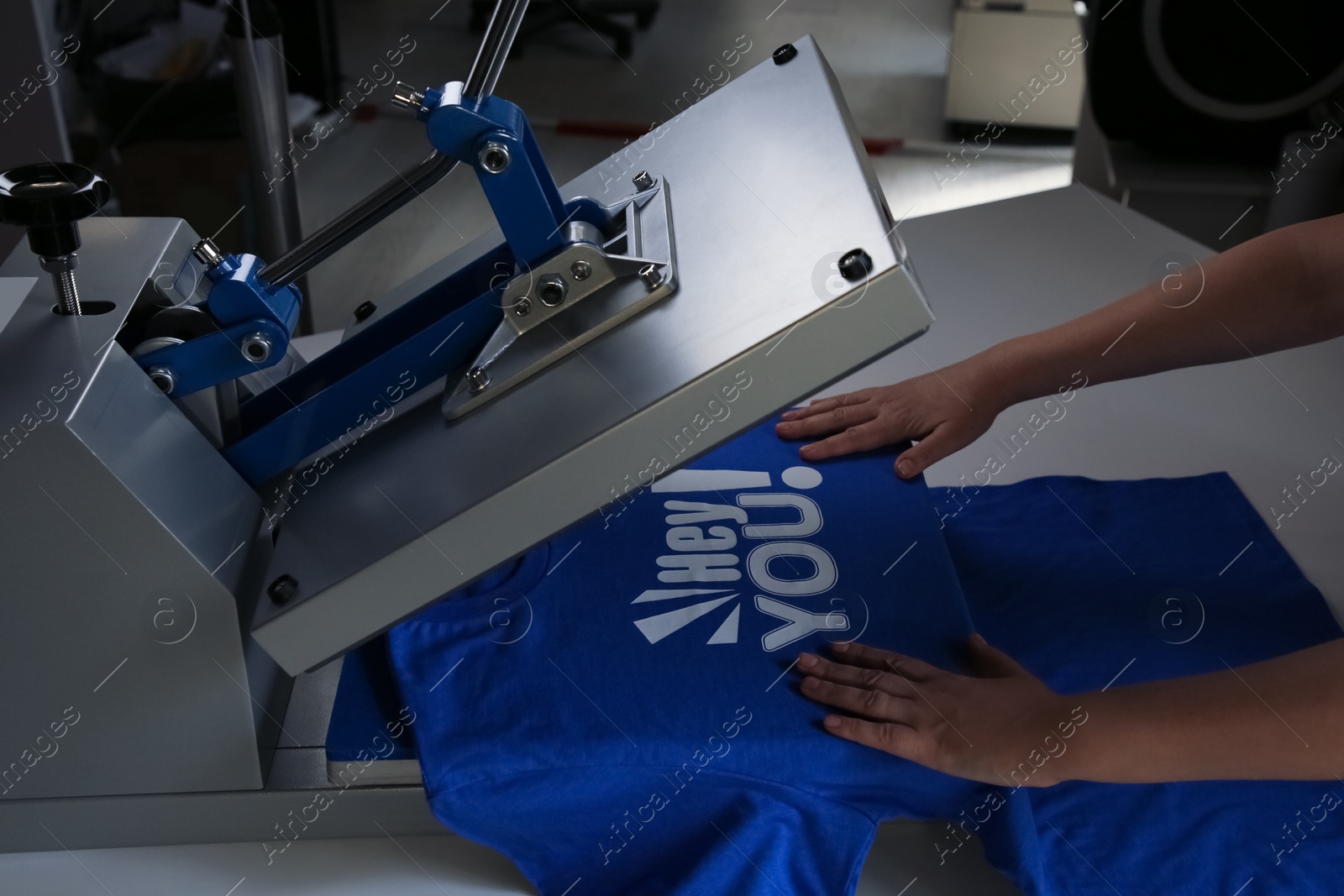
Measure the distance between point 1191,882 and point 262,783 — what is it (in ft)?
2.01

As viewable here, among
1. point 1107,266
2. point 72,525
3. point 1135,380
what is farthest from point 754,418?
point 1107,266

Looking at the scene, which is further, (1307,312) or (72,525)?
(1307,312)

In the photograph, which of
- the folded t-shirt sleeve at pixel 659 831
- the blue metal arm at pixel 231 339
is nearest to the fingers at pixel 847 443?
the folded t-shirt sleeve at pixel 659 831

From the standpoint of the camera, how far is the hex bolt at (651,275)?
2.52 feet

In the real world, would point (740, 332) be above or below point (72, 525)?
below

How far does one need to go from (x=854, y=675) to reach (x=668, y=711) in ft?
0.42

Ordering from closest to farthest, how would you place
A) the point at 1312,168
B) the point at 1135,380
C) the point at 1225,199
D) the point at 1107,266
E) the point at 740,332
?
the point at 740,332
the point at 1135,380
the point at 1107,266
the point at 1312,168
the point at 1225,199

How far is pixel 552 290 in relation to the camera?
2.59 ft

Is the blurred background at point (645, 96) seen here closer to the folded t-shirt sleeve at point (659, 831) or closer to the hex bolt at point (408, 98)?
the hex bolt at point (408, 98)

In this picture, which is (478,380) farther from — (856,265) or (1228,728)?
(1228,728)

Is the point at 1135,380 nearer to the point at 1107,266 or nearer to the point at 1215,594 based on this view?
the point at 1107,266

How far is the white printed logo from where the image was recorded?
2.81ft

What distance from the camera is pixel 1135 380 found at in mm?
1328

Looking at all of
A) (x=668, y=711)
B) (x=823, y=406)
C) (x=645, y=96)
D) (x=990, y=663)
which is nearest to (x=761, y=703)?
(x=668, y=711)
